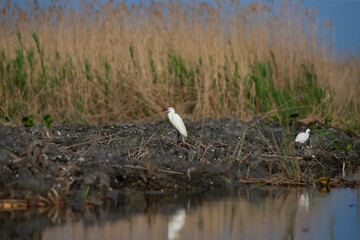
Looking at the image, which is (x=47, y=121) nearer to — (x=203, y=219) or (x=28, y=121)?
(x=28, y=121)

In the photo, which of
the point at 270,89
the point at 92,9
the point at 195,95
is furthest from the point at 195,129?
the point at 92,9

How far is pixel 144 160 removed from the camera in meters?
5.28

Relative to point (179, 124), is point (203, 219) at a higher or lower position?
lower

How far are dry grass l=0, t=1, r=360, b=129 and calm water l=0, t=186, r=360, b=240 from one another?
17.8 ft

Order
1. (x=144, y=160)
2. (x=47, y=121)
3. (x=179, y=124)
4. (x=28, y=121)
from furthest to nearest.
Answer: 1. (x=28, y=121)
2. (x=47, y=121)
3. (x=179, y=124)
4. (x=144, y=160)

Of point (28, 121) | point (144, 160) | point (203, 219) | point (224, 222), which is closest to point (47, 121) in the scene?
point (28, 121)

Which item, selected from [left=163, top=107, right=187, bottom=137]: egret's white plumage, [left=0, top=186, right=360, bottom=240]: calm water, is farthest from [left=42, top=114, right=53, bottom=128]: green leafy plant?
[left=0, top=186, right=360, bottom=240]: calm water

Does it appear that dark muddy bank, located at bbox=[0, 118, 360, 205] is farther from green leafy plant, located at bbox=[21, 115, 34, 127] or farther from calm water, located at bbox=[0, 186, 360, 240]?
green leafy plant, located at bbox=[21, 115, 34, 127]

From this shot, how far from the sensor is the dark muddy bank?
14.1ft

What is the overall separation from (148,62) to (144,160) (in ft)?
19.6

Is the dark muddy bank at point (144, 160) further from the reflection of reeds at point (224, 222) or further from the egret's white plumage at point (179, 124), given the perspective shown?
the reflection of reeds at point (224, 222)

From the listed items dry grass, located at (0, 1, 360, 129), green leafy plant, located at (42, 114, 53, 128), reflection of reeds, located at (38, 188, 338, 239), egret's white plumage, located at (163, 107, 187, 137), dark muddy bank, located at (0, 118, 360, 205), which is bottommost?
reflection of reeds, located at (38, 188, 338, 239)

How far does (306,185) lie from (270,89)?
6.03 m

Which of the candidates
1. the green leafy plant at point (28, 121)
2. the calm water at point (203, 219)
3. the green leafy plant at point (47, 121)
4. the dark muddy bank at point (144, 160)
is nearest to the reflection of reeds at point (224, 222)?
the calm water at point (203, 219)
